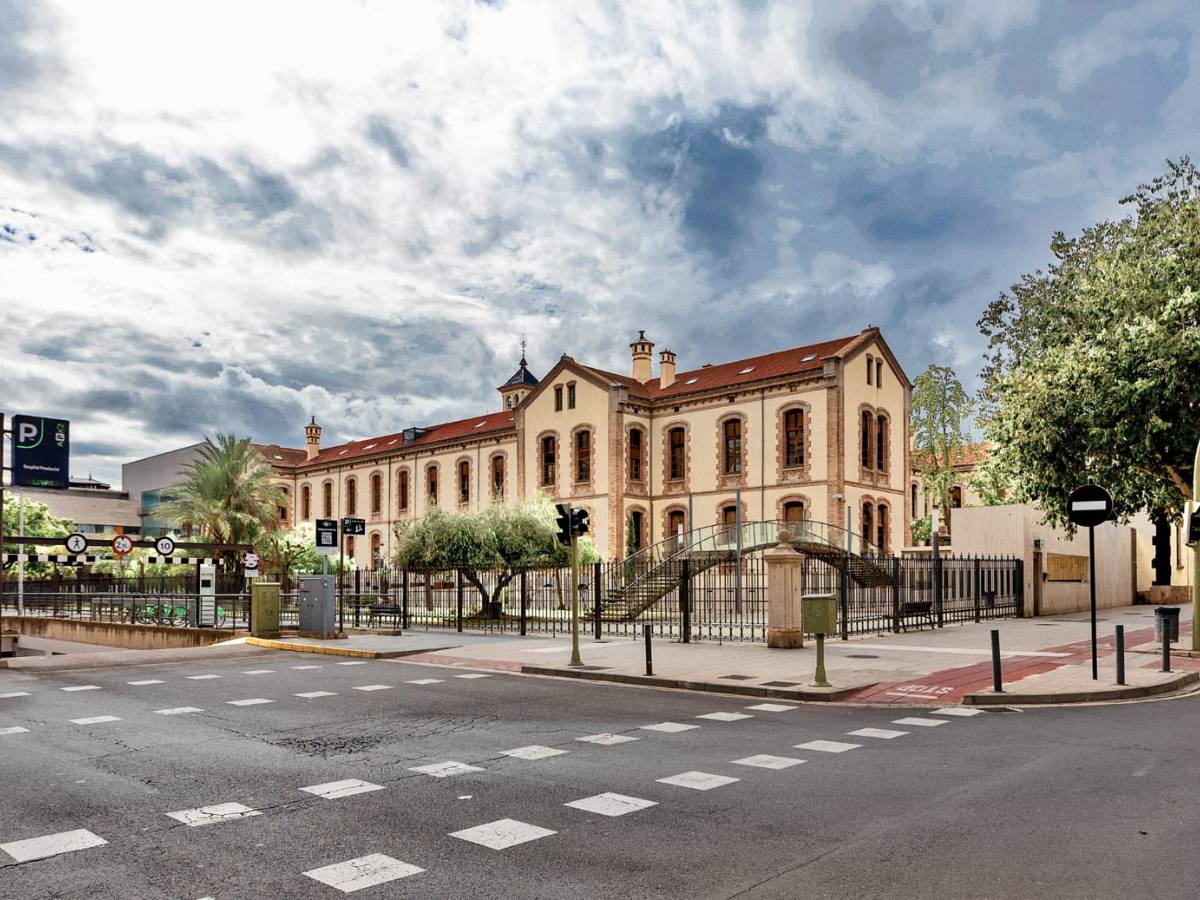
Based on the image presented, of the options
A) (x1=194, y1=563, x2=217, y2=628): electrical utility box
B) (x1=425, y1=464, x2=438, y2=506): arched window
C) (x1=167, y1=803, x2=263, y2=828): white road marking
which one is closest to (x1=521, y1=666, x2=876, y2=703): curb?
(x1=167, y1=803, x2=263, y2=828): white road marking

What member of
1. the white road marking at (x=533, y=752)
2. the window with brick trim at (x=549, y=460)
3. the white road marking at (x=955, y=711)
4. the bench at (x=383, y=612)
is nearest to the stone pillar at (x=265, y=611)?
the bench at (x=383, y=612)

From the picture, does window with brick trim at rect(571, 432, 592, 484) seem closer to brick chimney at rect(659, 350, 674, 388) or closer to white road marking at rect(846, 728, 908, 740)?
brick chimney at rect(659, 350, 674, 388)

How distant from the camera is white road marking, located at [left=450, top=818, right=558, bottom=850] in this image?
18.2ft

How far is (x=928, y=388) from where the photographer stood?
167ft

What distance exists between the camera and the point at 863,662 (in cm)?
1544

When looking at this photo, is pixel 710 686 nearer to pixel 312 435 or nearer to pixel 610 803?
pixel 610 803

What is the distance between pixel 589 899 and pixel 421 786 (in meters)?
2.76

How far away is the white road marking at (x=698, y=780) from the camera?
694cm

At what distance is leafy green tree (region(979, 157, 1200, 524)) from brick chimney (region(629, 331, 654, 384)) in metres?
28.0

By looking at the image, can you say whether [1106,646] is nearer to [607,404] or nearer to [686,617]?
[686,617]

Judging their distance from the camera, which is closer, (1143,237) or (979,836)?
(979,836)

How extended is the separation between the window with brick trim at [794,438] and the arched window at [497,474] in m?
18.5

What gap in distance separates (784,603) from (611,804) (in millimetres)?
11834

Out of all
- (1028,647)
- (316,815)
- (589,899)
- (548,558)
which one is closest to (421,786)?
(316,815)
